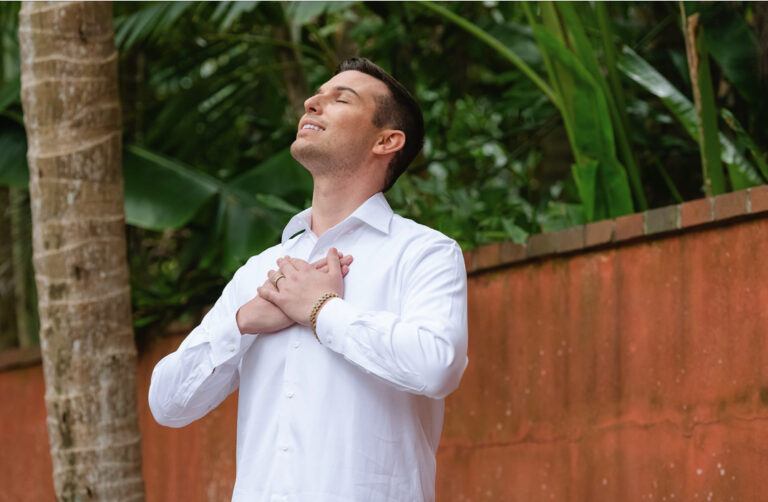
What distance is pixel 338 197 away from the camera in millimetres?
2568

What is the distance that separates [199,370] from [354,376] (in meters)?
0.37

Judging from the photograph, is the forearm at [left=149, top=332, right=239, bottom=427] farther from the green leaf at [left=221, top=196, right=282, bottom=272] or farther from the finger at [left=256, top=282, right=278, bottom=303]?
the green leaf at [left=221, top=196, right=282, bottom=272]

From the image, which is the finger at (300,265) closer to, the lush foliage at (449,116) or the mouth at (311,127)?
the mouth at (311,127)

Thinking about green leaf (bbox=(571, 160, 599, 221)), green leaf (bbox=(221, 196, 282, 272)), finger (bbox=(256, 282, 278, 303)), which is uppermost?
green leaf (bbox=(221, 196, 282, 272))

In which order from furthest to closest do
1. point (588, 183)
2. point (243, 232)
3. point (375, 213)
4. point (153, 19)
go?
point (243, 232)
point (153, 19)
point (588, 183)
point (375, 213)

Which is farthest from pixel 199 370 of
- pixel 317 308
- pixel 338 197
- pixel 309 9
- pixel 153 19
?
pixel 153 19

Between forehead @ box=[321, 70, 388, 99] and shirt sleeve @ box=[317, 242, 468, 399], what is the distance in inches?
21.1

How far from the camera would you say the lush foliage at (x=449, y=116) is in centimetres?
473

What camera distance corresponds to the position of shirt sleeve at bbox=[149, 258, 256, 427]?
2.40 meters

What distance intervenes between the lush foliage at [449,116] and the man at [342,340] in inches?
81.9

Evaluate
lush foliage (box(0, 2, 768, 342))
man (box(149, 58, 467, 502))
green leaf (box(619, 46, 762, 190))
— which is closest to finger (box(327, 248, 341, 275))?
man (box(149, 58, 467, 502))

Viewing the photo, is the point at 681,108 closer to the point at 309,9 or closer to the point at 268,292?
the point at 309,9

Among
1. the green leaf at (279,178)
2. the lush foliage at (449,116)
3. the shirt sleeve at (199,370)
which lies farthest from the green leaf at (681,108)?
the shirt sleeve at (199,370)

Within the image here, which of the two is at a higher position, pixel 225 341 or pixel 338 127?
pixel 338 127
